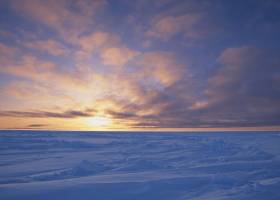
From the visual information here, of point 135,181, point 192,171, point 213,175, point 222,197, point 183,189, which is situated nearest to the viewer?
point 222,197

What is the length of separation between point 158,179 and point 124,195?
4.90 ft

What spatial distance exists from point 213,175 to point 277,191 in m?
1.96

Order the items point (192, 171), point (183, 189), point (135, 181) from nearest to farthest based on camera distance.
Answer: point (183, 189), point (135, 181), point (192, 171)

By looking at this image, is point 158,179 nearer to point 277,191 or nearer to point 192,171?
point 192,171

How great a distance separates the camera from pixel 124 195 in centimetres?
500

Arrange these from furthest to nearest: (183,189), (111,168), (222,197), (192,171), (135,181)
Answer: (111,168) < (192,171) < (135,181) < (183,189) < (222,197)

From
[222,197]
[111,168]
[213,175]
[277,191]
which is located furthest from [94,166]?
[277,191]

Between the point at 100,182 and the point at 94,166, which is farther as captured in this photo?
the point at 94,166

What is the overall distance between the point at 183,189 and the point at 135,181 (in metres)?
1.28

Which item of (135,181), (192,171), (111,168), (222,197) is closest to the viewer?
(222,197)

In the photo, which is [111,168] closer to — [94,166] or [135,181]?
[94,166]

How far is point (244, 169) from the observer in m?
7.94

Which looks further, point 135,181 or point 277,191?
point 135,181

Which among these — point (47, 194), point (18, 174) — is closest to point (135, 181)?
point (47, 194)
